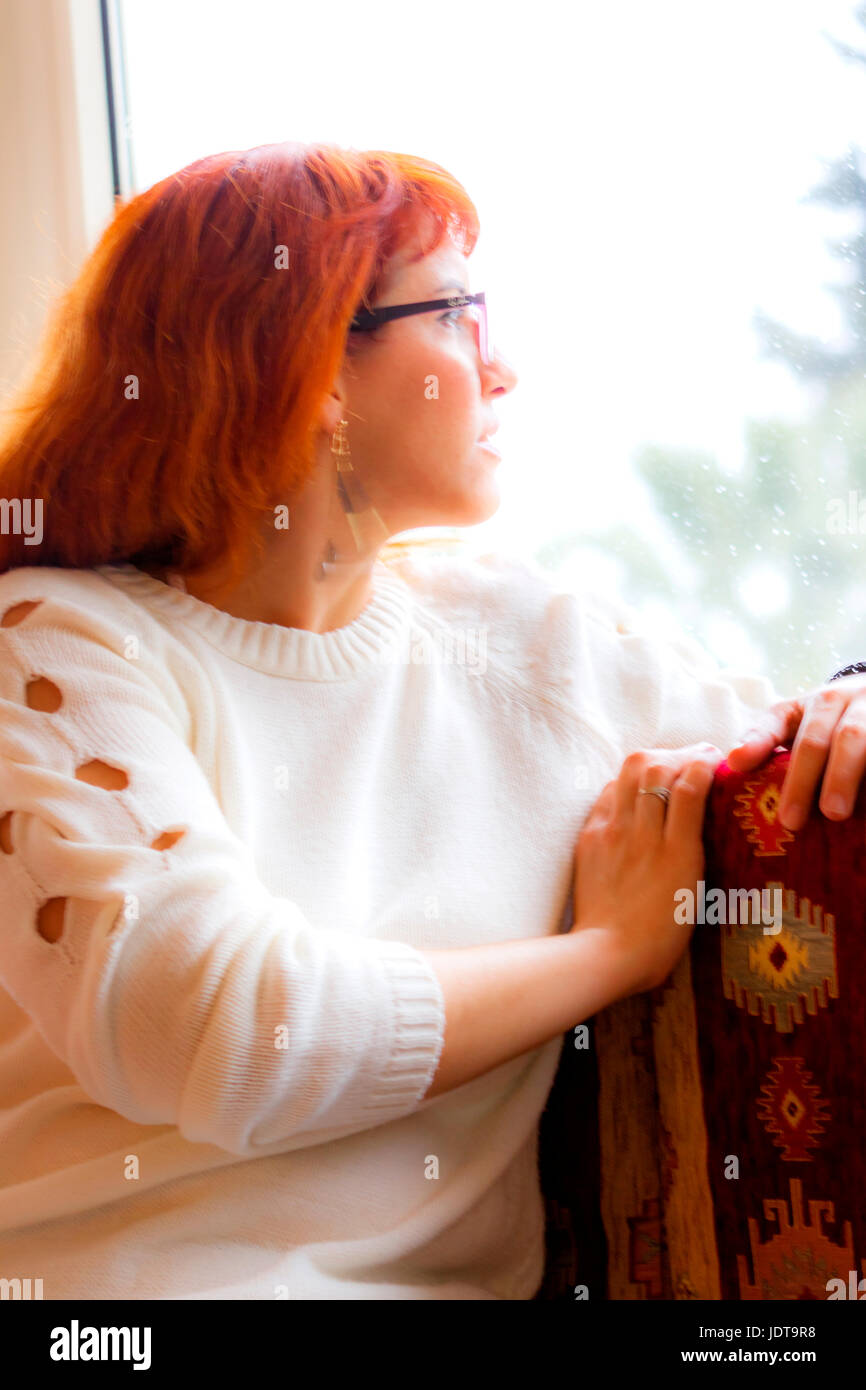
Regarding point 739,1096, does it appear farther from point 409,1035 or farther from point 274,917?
point 274,917

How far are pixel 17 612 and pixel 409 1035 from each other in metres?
0.49

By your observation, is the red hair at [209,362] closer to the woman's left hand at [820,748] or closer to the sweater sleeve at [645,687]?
the sweater sleeve at [645,687]

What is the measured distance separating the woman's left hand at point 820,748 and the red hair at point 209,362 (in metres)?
0.51

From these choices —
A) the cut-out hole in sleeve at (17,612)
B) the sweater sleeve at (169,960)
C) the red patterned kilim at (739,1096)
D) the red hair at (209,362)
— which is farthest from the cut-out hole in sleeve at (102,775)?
the red patterned kilim at (739,1096)

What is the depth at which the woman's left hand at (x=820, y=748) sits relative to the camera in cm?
87

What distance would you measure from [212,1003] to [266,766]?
0.95 ft

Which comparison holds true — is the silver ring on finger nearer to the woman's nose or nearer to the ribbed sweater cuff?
the ribbed sweater cuff

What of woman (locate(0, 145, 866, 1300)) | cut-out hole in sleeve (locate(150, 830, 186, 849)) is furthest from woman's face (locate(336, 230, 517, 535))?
cut-out hole in sleeve (locate(150, 830, 186, 849))

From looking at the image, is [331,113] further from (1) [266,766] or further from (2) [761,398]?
(1) [266,766]

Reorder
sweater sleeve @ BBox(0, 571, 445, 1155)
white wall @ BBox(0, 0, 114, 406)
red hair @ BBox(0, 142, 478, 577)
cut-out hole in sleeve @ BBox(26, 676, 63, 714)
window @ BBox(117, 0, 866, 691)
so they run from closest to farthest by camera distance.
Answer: sweater sleeve @ BBox(0, 571, 445, 1155) → cut-out hole in sleeve @ BBox(26, 676, 63, 714) → red hair @ BBox(0, 142, 478, 577) → window @ BBox(117, 0, 866, 691) → white wall @ BBox(0, 0, 114, 406)

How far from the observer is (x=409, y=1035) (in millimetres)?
898

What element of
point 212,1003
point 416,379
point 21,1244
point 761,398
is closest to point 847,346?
point 761,398

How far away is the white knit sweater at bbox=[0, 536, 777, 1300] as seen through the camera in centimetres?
86

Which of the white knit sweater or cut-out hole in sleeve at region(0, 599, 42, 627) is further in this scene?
cut-out hole in sleeve at region(0, 599, 42, 627)
